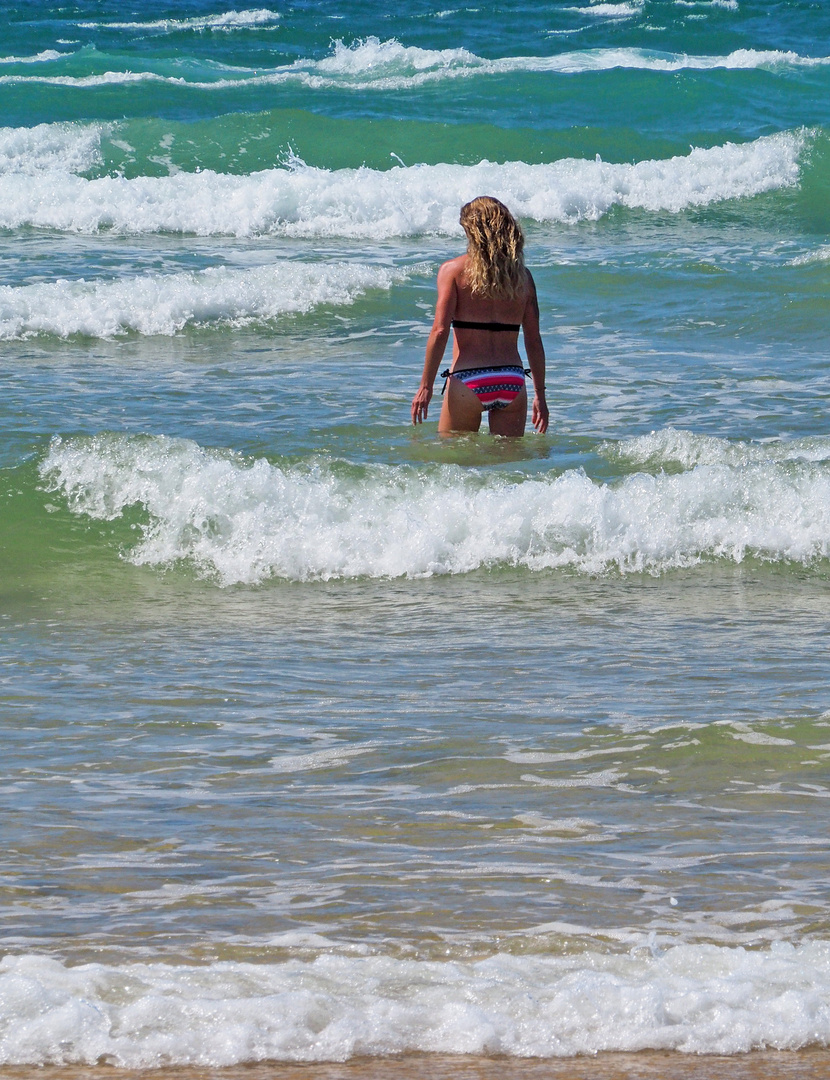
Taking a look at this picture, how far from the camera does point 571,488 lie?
7008 mm

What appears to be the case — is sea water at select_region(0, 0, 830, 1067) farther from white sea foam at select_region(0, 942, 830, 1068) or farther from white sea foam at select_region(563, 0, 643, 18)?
white sea foam at select_region(563, 0, 643, 18)

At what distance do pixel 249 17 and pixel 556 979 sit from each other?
117 feet

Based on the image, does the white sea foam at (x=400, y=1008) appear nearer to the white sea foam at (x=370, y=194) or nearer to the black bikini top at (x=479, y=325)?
the black bikini top at (x=479, y=325)

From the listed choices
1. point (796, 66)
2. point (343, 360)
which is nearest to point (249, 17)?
point (796, 66)

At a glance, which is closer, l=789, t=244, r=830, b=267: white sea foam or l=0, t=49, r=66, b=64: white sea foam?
l=789, t=244, r=830, b=267: white sea foam

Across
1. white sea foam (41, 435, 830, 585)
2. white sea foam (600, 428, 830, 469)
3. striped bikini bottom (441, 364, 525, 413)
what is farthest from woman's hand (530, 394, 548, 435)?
white sea foam (41, 435, 830, 585)

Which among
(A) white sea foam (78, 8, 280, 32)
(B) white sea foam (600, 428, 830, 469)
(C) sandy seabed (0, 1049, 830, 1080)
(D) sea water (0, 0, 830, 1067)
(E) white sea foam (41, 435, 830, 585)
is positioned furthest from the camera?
(A) white sea foam (78, 8, 280, 32)

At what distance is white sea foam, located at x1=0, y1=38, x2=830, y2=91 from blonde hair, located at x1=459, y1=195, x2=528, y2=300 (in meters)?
19.9

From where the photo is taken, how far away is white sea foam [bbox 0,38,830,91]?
26.7m

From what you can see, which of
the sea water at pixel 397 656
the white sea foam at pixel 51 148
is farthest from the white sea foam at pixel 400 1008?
the white sea foam at pixel 51 148

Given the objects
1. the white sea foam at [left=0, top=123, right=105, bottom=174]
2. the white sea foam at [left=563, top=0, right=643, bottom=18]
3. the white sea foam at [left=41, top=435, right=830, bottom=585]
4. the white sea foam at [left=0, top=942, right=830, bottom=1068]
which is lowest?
the white sea foam at [left=0, top=942, right=830, bottom=1068]

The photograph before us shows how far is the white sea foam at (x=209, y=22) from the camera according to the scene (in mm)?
34031

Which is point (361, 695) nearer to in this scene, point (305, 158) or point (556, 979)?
point (556, 979)

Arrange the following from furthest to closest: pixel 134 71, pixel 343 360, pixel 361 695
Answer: pixel 134 71, pixel 343 360, pixel 361 695
